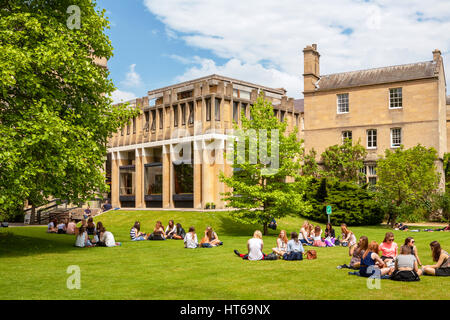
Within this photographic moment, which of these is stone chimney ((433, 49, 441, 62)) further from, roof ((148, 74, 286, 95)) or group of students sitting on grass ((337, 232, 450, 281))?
group of students sitting on grass ((337, 232, 450, 281))

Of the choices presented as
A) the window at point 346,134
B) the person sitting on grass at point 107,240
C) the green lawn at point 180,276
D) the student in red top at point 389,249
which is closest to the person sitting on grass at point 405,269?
the green lawn at point 180,276

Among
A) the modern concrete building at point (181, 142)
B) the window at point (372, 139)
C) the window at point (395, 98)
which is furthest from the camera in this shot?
the window at point (372, 139)

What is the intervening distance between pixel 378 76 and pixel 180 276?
42.5 meters

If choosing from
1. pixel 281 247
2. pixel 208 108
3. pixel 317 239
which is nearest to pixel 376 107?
pixel 208 108

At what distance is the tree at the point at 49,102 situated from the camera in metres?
16.8

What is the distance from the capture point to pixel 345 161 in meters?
48.7

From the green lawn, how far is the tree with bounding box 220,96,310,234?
765cm

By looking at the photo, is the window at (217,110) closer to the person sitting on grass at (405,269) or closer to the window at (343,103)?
the window at (343,103)

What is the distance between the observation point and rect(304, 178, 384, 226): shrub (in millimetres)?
38219

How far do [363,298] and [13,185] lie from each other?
1267 centimetres

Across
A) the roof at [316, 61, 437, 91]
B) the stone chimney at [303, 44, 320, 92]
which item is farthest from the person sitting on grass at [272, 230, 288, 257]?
the stone chimney at [303, 44, 320, 92]

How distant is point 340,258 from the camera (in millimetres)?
17594

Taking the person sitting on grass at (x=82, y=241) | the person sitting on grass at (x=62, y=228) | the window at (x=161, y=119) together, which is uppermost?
the window at (x=161, y=119)

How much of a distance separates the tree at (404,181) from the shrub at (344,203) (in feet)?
4.42
